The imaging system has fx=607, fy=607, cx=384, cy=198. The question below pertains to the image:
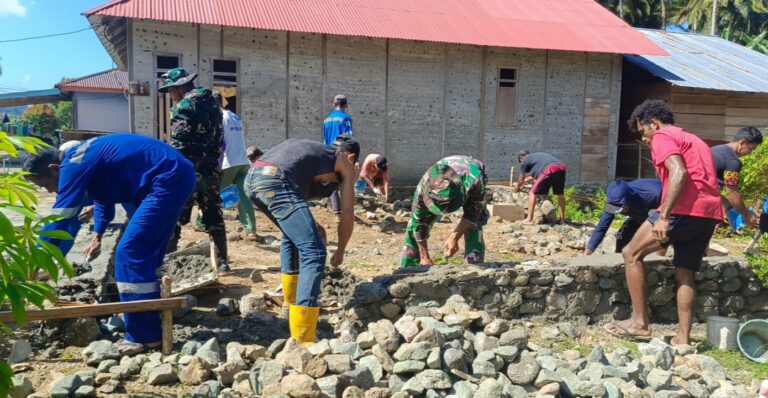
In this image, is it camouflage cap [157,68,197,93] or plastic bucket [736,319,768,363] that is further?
camouflage cap [157,68,197,93]

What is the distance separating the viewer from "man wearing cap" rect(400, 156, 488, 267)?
4723 mm

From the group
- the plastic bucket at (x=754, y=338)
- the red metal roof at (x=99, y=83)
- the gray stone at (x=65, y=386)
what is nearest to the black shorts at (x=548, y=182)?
the plastic bucket at (x=754, y=338)

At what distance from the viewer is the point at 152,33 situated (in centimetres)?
1070

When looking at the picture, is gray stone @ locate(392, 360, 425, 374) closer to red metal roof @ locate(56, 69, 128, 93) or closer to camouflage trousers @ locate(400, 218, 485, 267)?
camouflage trousers @ locate(400, 218, 485, 267)

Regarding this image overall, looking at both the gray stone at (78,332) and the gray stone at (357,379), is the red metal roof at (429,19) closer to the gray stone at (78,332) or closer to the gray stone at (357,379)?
the gray stone at (78,332)

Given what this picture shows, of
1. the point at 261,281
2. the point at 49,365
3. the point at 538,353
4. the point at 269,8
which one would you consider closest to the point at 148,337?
the point at 49,365

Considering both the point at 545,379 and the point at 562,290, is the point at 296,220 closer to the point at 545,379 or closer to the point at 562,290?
the point at 545,379

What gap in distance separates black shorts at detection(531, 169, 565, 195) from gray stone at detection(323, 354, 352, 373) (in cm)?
693

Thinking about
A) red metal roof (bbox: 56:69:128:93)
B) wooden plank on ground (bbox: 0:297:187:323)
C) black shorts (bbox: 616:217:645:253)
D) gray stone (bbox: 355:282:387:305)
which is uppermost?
red metal roof (bbox: 56:69:128:93)

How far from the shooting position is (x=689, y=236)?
4246 mm

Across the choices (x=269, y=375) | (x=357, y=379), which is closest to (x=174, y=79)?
(x=269, y=375)

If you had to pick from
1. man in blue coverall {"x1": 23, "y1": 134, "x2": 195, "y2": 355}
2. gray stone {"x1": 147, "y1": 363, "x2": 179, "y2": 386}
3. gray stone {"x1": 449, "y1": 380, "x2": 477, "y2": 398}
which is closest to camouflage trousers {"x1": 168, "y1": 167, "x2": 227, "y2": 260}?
man in blue coverall {"x1": 23, "y1": 134, "x2": 195, "y2": 355}

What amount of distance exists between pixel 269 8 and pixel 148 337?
940 centimetres

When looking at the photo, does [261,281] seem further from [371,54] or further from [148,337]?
[371,54]
